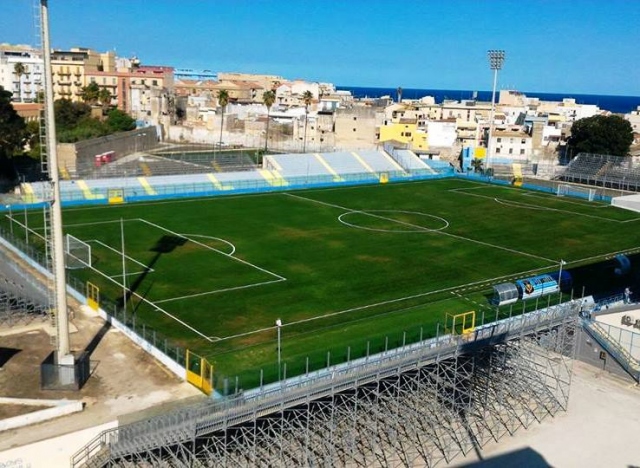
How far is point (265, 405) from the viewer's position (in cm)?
2336

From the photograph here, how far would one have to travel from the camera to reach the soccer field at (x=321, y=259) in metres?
35.3

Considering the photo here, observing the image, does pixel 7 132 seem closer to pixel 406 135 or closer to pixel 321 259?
pixel 321 259

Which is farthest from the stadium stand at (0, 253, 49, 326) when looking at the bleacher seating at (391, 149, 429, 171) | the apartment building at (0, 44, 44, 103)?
the apartment building at (0, 44, 44, 103)

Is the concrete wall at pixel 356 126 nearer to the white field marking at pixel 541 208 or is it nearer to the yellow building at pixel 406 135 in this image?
the yellow building at pixel 406 135

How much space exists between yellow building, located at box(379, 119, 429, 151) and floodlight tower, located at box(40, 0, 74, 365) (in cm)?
9562

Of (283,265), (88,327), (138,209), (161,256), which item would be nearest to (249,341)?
(88,327)

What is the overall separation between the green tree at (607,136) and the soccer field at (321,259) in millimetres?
25970

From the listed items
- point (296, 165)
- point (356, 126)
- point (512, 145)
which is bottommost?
point (296, 165)

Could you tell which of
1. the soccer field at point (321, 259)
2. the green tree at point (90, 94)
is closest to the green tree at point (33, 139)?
the soccer field at point (321, 259)

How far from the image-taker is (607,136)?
10056cm

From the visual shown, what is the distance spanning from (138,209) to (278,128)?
6179 centimetres

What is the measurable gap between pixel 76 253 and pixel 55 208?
25.1 metres

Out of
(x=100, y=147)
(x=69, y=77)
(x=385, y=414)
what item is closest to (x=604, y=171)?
(x=100, y=147)

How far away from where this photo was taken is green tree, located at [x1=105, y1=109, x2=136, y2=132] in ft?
368
